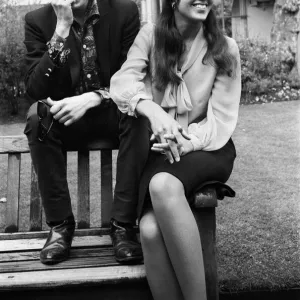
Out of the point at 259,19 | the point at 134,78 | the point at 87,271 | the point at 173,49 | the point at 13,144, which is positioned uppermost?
the point at 173,49

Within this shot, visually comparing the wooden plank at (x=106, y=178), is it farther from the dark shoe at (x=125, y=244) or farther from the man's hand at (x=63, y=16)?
the man's hand at (x=63, y=16)

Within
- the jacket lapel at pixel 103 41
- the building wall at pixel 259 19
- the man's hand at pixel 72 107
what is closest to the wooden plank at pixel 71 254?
the man's hand at pixel 72 107

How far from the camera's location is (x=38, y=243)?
316 centimetres

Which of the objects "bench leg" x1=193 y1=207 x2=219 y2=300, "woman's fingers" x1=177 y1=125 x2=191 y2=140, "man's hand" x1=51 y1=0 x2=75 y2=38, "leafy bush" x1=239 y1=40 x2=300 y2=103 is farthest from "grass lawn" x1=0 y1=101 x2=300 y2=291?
"leafy bush" x1=239 y1=40 x2=300 y2=103

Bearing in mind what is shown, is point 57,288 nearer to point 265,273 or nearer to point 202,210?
point 202,210

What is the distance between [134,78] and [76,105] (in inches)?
12.9

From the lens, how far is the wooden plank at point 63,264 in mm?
2744

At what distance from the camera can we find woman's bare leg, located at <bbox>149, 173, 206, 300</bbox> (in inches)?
96.7

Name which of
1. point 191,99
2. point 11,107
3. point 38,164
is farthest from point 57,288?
point 11,107

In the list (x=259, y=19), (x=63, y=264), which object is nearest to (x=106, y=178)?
(x=63, y=264)

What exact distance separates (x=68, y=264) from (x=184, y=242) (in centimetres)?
67

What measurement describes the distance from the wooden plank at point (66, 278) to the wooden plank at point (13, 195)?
67 cm

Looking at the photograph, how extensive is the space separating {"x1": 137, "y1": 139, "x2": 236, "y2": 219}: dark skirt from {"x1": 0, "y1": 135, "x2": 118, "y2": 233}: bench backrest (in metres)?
0.58

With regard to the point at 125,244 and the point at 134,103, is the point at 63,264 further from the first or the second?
the point at 134,103
